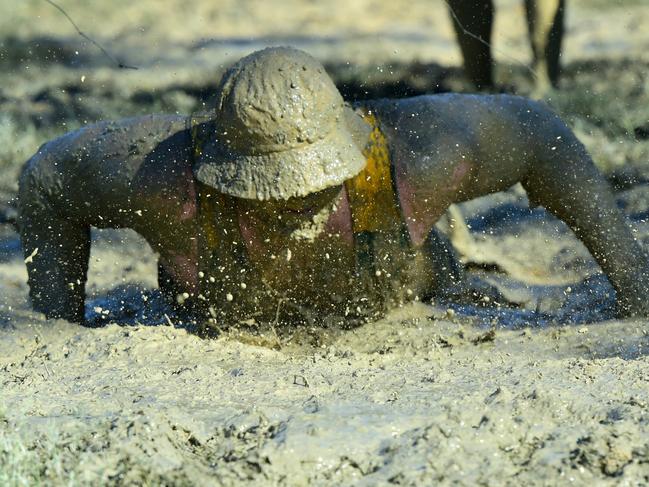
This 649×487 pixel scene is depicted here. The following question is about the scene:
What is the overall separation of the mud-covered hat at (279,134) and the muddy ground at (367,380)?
0.51m

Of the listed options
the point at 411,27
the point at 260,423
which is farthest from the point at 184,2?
the point at 260,423

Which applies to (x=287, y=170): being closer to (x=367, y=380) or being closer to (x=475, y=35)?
(x=367, y=380)

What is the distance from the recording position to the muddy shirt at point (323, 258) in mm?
3721

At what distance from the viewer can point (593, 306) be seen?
430 centimetres

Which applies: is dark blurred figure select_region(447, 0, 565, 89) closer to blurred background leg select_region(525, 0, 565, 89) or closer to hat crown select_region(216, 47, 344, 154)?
blurred background leg select_region(525, 0, 565, 89)

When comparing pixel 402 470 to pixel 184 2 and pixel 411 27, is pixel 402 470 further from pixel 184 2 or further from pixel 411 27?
pixel 184 2

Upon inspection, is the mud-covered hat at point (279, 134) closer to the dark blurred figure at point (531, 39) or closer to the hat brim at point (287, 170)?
the hat brim at point (287, 170)

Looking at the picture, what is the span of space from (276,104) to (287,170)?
7.5 inches

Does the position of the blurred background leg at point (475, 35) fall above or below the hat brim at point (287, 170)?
below

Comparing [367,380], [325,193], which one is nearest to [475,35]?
[325,193]

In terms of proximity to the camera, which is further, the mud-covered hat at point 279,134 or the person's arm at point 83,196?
the person's arm at point 83,196

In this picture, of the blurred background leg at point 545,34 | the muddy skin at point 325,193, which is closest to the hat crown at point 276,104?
the muddy skin at point 325,193

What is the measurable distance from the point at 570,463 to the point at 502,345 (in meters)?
1.31

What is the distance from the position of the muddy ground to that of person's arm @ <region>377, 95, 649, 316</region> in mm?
250
